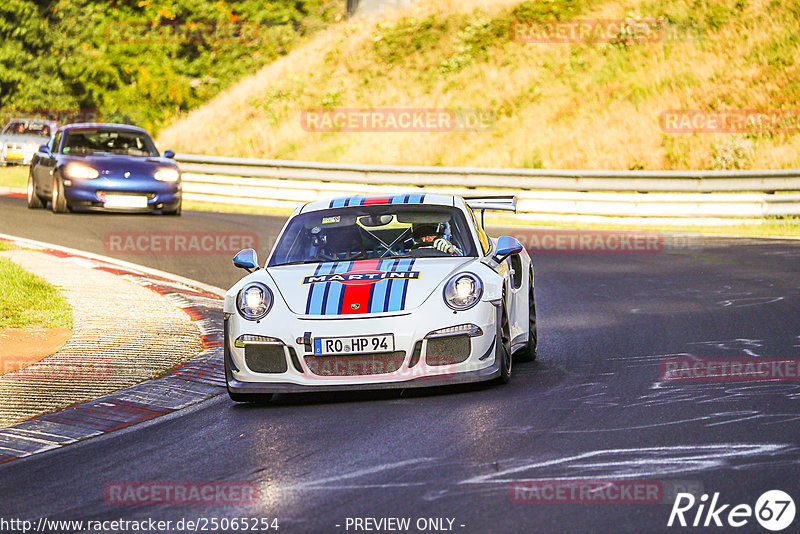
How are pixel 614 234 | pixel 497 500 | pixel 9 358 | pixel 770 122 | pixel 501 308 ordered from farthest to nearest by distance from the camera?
pixel 770 122, pixel 614 234, pixel 9 358, pixel 501 308, pixel 497 500

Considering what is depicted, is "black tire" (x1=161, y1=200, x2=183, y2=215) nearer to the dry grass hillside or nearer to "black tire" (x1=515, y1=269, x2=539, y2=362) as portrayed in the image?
the dry grass hillside

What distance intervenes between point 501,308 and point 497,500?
9.37ft

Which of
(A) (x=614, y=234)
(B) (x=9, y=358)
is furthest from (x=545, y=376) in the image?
(A) (x=614, y=234)

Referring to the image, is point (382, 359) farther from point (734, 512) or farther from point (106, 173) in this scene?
point (106, 173)

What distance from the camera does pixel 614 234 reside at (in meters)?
19.6

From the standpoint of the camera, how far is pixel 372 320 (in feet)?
25.2

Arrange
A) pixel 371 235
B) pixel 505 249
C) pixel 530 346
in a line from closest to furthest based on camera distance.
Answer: pixel 505 249 → pixel 371 235 → pixel 530 346

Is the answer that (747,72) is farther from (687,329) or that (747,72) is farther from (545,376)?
(545,376)

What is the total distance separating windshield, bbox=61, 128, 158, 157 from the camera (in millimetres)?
20859

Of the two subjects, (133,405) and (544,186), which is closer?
(133,405)

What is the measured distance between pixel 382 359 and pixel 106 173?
13.3 metres

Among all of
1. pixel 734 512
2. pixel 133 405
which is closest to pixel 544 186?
pixel 133 405

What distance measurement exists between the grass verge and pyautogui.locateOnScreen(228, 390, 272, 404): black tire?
10.5 feet

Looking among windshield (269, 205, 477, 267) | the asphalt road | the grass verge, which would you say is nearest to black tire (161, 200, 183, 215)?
the grass verge
